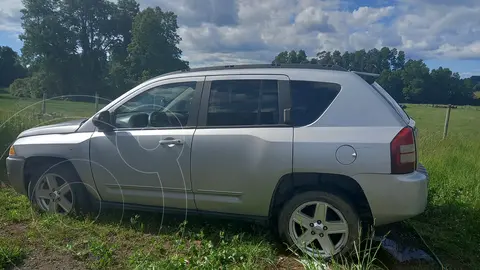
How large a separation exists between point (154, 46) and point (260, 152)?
2188cm

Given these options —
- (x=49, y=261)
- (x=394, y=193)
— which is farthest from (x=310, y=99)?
(x=49, y=261)

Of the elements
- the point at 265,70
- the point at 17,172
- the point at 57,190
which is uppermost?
the point at 265,70

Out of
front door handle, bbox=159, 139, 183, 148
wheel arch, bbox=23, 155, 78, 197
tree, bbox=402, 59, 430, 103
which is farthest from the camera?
tree, bbox=402, 59, 430, 103

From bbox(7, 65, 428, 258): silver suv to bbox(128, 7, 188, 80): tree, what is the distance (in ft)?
38.1

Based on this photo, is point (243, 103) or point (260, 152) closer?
point (260, 152)

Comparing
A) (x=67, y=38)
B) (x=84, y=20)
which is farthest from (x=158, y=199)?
(x=84, y=20)

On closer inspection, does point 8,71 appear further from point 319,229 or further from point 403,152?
point 403,152

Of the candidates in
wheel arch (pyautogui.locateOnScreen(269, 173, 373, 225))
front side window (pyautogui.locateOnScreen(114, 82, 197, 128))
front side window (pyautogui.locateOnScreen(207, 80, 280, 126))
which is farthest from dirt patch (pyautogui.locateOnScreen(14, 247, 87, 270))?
wheel arch (pyautogui.locateOnScreen(269, 173, 373, 225))

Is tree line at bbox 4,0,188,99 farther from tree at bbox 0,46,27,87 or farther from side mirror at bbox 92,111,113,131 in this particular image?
side mirror at bbox 92,111,113,131

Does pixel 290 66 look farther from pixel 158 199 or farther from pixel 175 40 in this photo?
pixel 175 40

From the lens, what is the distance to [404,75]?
25.5 feet

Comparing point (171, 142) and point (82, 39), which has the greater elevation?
point (82, 39)

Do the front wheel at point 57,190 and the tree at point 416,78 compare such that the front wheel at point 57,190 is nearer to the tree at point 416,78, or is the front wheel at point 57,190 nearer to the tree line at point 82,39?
the tree at point 416,78

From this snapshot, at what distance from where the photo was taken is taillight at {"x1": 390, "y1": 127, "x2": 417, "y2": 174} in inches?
117
